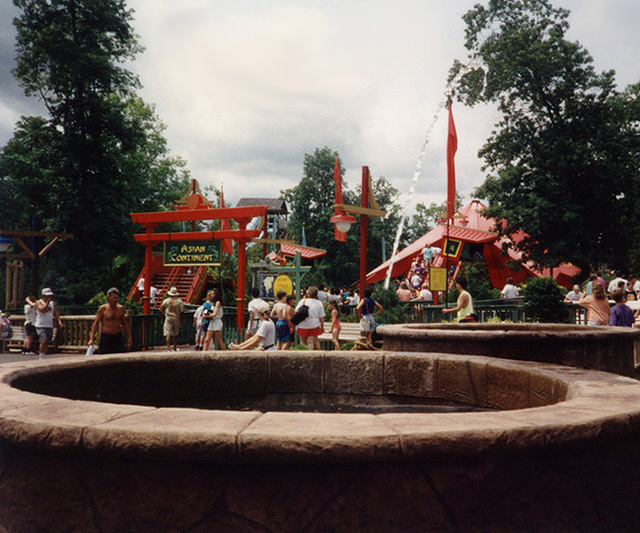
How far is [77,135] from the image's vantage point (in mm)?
29734

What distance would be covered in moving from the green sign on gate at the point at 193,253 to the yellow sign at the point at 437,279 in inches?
225

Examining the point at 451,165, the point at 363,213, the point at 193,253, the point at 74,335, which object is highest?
the point at 451,165

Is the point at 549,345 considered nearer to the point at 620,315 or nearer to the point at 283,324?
the point at 620,315

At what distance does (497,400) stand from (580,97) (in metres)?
29.9

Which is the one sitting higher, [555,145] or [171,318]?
[555,145]

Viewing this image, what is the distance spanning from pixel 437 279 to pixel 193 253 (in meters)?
6.68

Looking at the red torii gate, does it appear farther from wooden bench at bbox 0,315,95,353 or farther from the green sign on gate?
wooden bench at bbox 0,315,95,353

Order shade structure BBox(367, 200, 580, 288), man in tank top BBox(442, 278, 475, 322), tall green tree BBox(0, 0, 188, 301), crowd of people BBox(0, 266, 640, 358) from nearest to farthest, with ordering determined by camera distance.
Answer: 1. crowd of people BBox(0, 266, 640, 358)
2. man in tank top BBox(442, 278, 475, 322)
3. tall green tree BBox(0, 0, 188, 301)
4. shade structure BBox(367, 200, 580, 288)

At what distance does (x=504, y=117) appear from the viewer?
31312 millimetres

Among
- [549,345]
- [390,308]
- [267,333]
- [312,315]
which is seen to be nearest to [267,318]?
[267,333]

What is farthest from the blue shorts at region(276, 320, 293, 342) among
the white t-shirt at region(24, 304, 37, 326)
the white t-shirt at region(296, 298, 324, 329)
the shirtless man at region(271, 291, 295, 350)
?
the white t-shirt at region(24, 304, 37, 326)

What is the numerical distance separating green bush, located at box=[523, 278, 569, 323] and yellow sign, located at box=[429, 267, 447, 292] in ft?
6.78

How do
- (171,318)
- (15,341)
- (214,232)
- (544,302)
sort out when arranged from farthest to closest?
(15,341), (214,232), (171,318), (544,302)

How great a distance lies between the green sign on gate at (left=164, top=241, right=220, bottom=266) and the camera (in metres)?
17.0
